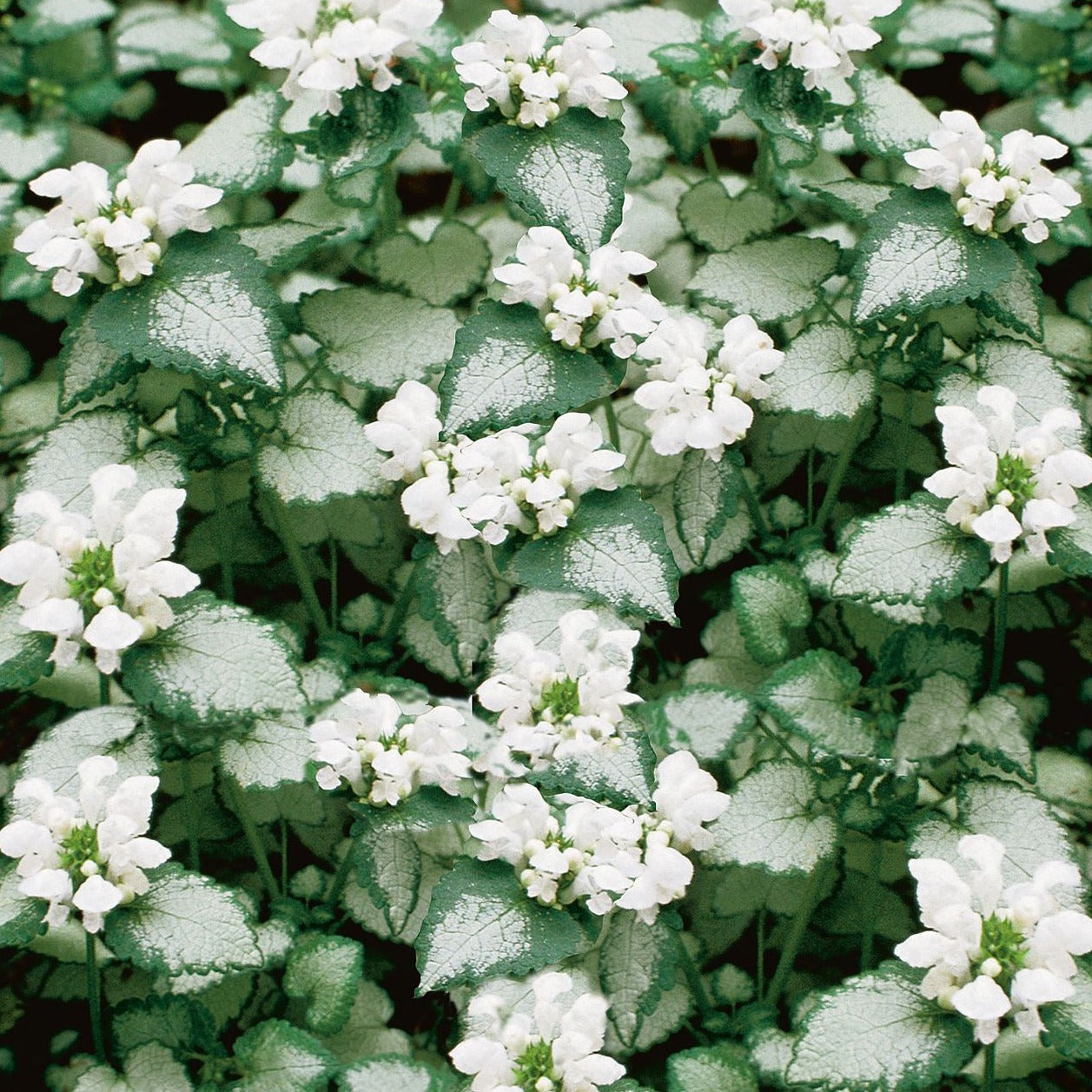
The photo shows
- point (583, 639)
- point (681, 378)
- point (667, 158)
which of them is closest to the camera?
point (583, 639)

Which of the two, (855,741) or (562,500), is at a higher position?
(562,500)

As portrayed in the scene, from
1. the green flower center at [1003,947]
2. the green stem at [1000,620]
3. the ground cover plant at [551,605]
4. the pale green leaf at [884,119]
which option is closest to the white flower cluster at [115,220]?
the ground cover plant at [551,605]

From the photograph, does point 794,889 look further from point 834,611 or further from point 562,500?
point 562,500

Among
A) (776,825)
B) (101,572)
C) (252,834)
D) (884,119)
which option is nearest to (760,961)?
(776,825)

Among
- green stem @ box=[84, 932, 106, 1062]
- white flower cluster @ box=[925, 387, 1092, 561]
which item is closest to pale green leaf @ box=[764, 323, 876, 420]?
white flower cluster @ box=[925, 387, 1092, 561]

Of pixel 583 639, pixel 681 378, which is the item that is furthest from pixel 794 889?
pixel 681 378

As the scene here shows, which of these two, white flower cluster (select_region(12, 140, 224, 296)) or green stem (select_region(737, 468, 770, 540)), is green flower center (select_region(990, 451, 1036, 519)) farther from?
white flower cluster (select_region(12, 140, 224, 296))

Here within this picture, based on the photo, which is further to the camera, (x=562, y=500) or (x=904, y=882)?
(x=904, y=882)

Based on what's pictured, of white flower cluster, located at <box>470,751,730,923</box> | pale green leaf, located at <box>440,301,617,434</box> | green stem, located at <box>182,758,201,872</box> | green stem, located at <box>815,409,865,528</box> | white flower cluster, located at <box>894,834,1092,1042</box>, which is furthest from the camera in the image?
green stem, located at <box>815,409,865,528</box>
